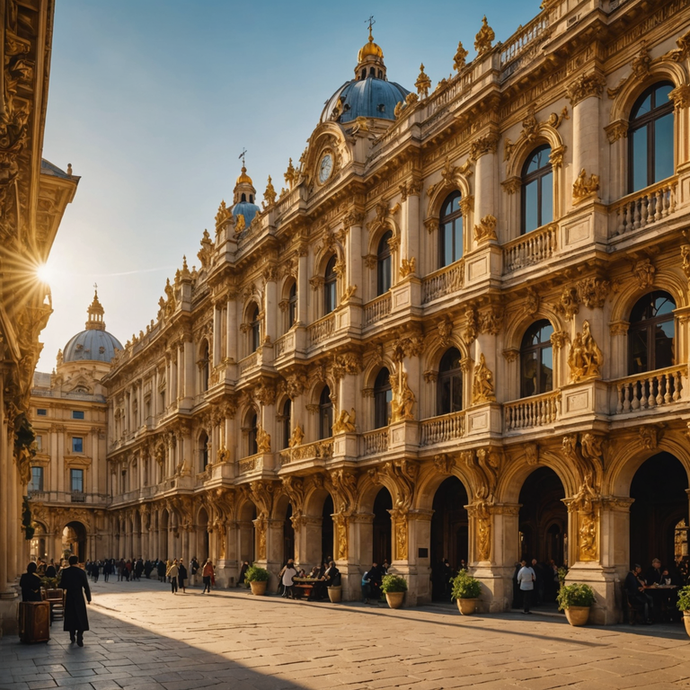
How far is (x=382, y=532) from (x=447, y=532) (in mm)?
3871

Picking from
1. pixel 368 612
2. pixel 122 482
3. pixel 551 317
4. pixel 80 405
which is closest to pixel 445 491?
pixel 368 612

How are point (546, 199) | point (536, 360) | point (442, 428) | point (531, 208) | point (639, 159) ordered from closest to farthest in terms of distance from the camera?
1. point (639, 159)
2. point (536, 360)
3. point (546, 199)
4. point (531, 208)
5. point (442, 428)

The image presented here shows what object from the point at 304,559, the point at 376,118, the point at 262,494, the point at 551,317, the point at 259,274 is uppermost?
the point at 376,118

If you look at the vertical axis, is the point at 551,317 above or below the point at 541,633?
above

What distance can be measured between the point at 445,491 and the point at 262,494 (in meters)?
10.1

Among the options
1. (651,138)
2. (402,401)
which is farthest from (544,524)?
(651,138)

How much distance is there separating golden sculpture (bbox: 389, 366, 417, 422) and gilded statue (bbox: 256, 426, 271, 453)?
966 centimetres

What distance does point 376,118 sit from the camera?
132 feet

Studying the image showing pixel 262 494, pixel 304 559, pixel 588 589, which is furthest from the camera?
pixel 262 494

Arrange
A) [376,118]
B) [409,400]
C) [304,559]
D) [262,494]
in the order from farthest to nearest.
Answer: [376,118], [262,494], [304,559], [409,400]

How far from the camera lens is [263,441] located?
37344 millimetres

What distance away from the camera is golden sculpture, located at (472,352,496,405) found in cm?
2527

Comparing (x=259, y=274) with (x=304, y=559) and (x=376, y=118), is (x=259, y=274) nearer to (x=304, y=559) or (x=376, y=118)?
(x=376, y=118)

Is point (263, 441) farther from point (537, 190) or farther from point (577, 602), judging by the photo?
point (577, 602)
